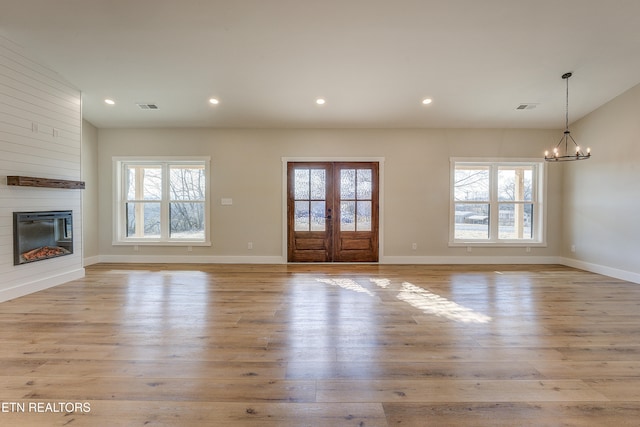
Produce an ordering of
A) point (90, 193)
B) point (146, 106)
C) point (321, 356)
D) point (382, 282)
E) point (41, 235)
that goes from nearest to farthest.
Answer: point (321, 356) < point (41, 235) < point (382, 282) < point (146, 106) < point (90, 193)

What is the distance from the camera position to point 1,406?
5.64 ft

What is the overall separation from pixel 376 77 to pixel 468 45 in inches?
48.6

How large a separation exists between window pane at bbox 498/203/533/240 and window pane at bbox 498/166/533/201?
0.64 feet

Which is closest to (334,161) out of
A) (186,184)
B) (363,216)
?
(363,216)

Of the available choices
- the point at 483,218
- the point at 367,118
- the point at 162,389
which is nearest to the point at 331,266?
the point at 367,118

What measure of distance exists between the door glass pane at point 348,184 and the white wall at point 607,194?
4.31 metres

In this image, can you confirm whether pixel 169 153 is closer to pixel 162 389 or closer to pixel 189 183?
pixel 189 183

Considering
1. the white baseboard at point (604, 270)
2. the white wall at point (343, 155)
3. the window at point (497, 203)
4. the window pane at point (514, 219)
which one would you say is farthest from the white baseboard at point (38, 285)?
the white baseboard at point (604, 270)

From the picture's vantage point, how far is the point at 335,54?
3.91 metres

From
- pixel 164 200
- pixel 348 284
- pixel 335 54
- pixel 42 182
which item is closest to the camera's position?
pixel 335 54

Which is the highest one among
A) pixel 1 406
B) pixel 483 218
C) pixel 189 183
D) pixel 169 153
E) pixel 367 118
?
pixel 367 118

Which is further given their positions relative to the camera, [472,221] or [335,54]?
[472,221]

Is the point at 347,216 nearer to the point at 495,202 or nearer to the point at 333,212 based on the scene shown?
the point at 333,212

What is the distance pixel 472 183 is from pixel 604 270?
261 cm
